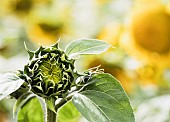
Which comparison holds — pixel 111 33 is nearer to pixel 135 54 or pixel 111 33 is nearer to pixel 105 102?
pixel 135 54

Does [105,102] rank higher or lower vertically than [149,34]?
lower

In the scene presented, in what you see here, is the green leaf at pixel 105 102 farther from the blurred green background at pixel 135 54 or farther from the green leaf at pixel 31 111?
the blurred green background at pixel 135 54

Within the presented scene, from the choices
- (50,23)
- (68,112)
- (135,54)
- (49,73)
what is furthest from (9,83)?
(50,23)

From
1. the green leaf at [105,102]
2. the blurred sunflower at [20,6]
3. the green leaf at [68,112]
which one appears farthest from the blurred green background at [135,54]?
the green leaf at [105,102]

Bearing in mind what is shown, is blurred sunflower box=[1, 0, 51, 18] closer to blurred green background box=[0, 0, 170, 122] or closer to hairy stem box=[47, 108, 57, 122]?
blurred green background box=[0, 0, 170, 122]

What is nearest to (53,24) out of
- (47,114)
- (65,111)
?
(65,111)

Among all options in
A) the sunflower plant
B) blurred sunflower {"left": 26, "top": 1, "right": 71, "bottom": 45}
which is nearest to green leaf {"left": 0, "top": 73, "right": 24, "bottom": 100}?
the sunflower plant

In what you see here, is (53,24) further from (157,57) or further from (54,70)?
(54,70)
